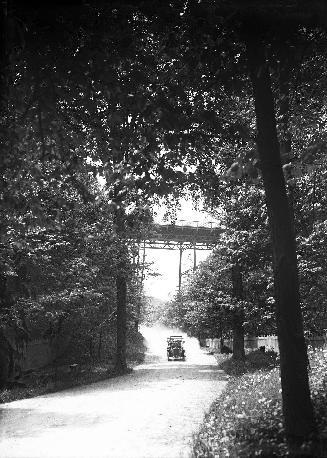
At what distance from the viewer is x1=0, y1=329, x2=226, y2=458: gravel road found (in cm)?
770

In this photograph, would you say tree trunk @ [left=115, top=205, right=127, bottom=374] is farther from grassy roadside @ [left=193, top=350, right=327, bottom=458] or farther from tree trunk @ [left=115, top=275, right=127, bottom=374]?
grassy roadside @ [left=193, top=350, right=327, bottom=458]

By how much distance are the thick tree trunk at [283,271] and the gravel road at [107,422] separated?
2101 mm

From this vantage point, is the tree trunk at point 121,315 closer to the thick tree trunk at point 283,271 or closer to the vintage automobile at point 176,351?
the vintage automobile at point 176,351

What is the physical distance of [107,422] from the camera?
33.8 feet

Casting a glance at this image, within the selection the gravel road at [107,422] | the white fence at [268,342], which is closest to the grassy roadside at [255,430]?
the gravel road at [107,422]

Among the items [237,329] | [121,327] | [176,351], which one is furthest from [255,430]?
[176,351]

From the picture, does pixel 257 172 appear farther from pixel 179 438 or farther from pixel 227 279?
pixel 227 279

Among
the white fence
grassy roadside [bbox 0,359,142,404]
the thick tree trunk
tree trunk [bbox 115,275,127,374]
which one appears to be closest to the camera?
the thick tree trunk

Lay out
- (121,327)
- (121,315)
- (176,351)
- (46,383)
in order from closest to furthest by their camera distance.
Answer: (46,383) < (121,327) < (121,315) < (176,351)

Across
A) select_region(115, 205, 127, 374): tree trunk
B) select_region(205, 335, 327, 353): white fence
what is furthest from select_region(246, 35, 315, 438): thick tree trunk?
select_region(115, 205, 127, 374): tree trunk

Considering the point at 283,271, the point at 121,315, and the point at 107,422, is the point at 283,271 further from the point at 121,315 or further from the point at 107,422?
the point at 121,315

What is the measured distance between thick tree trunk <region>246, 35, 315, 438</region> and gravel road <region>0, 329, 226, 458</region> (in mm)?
2101

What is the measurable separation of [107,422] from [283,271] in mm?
6120

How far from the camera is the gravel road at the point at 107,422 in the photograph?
7703mm
